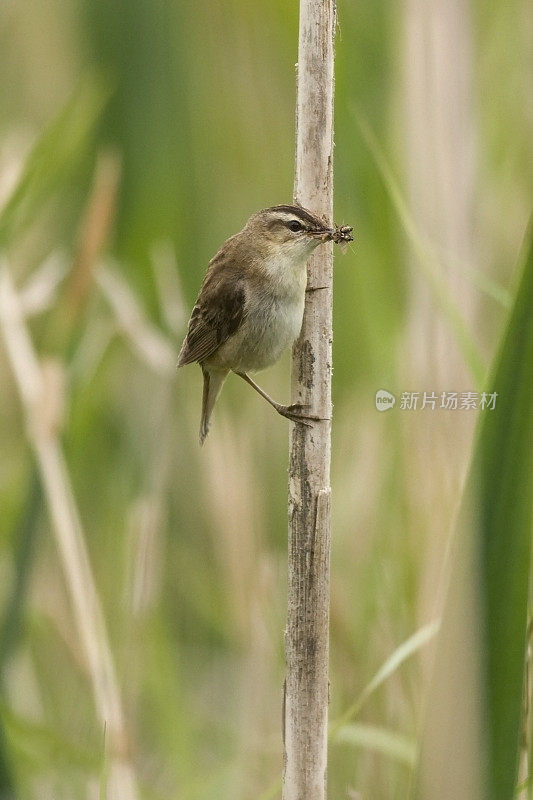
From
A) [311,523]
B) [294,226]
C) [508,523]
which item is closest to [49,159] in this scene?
[294,226]

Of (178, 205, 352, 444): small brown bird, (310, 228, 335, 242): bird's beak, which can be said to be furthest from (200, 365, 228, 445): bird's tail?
(310, 228, 335, 242): bird's beak

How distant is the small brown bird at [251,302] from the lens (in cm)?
213

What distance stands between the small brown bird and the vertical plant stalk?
29cm

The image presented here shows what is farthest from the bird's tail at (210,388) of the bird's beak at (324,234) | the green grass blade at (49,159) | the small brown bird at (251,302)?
the bird's beak at (324,234)

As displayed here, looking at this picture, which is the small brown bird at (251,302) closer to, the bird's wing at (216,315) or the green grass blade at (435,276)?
the bird's wing at (216,315)

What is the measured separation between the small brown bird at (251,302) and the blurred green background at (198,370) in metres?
0.21

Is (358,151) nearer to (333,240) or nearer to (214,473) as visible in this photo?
(333,240)

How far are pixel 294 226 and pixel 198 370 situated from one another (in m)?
1.43

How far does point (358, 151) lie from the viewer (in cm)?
237

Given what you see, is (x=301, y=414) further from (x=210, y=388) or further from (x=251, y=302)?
(x=210, y=388)

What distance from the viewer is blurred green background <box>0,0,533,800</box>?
2.28m

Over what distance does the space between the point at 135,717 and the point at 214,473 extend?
0.68m

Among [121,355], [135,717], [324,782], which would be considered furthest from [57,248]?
[324,782]

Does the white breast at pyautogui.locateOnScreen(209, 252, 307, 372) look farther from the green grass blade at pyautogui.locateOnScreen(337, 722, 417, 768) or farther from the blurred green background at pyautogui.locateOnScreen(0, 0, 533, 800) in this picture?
→ the green grass blade at pyautogui.locateOnScreen(337, 722, 417, 768)
